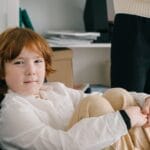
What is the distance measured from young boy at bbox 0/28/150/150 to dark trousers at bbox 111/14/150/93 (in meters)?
0.36

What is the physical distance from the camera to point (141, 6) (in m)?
1.57

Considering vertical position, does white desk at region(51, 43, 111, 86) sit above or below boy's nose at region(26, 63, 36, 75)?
below

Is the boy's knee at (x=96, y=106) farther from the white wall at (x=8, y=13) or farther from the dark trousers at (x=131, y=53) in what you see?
the white wall at (x=8, y=13)

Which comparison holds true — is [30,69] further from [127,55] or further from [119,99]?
[127,55]

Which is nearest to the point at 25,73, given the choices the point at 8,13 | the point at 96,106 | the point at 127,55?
the point at 96,106

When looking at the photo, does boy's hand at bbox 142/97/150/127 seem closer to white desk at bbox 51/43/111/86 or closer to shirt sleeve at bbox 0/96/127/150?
shirt sleeve at bbox 0/96/127/150

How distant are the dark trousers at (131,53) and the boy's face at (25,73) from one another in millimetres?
523

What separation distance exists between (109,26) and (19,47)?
4.13 feet

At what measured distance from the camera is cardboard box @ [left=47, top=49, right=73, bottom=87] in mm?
2121

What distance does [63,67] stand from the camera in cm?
216

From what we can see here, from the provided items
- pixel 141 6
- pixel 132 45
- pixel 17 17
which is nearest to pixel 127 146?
pixel 132 45

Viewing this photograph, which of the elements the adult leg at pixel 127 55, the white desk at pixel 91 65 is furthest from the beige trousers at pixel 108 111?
the white desk at pixel 91 65

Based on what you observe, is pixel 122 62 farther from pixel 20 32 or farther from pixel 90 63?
pixel 90 63

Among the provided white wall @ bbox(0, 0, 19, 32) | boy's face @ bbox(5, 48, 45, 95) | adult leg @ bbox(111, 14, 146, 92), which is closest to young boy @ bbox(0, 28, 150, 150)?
boy's face @ bbox(5, 48, 45, 95)
